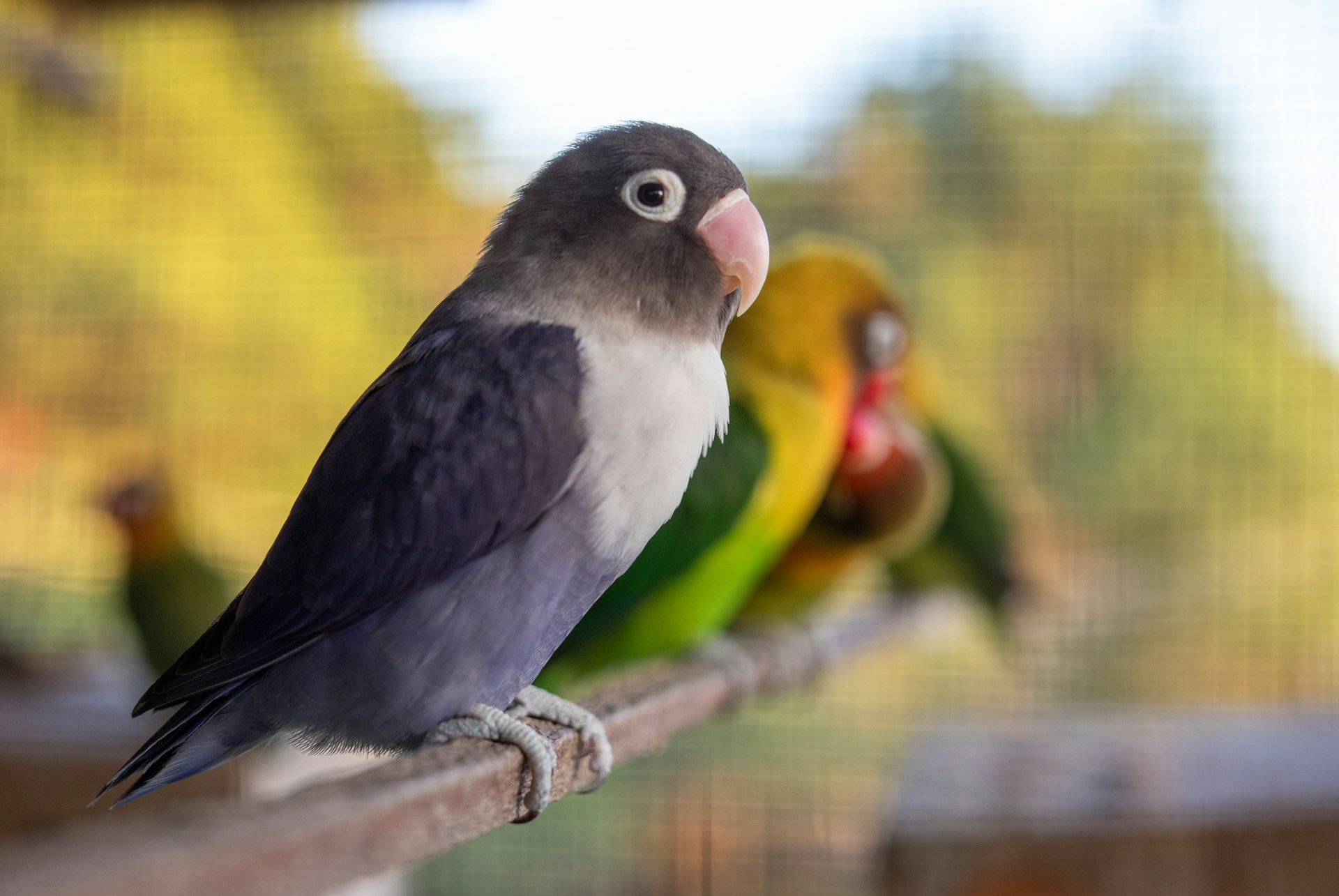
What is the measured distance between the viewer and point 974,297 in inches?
110

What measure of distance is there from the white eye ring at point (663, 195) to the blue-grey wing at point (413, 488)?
0.17 feet

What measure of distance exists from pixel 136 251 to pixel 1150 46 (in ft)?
8.09

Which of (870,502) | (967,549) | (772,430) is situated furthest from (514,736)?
(967,549)

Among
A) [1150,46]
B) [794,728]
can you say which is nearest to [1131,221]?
[1150,46]

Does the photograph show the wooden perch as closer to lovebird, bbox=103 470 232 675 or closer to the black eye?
the black eye

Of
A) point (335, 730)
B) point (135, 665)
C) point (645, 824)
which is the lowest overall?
point (645, 824)

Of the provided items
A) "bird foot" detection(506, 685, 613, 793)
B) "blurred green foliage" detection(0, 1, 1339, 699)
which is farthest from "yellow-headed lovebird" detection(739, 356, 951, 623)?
"bird foot" detection(506, 685, 613, 793)

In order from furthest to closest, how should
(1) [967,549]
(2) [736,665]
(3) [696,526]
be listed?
1. (1) [967,549]
2. (2) [736,665]
3. (3) [696,526]

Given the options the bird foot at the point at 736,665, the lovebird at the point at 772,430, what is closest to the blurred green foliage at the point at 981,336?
the lovebird at the point at 772,430

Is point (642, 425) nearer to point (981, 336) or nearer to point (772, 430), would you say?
point (772, 430)

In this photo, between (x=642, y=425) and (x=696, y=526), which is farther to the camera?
(x=696, y=526)

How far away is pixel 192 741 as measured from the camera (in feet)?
1.19

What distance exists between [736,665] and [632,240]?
0.90 m

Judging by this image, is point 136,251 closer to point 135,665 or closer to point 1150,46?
point 135,665
